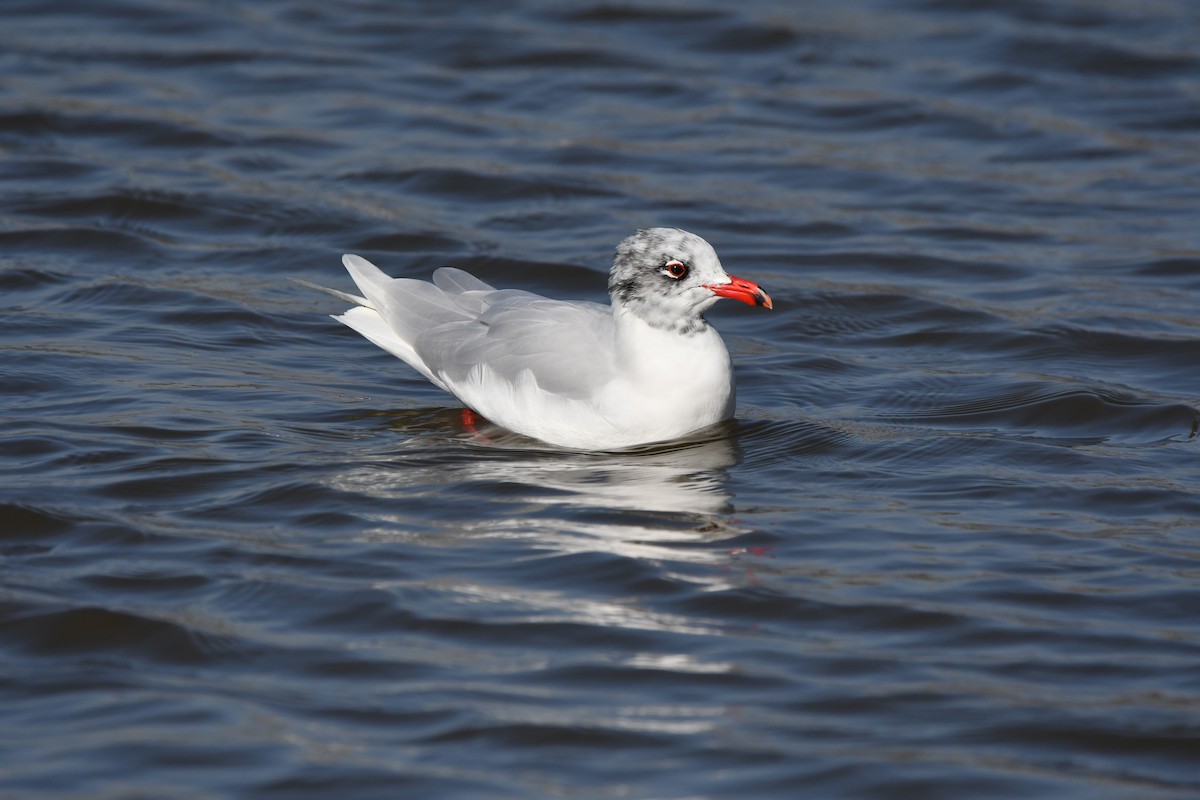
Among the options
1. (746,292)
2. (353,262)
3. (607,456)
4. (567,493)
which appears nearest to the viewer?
(567,493)

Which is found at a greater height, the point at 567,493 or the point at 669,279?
the point at 669,279

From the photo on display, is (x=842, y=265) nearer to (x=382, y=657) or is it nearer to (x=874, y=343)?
(x=874, y=343)

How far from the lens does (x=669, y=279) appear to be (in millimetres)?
8398

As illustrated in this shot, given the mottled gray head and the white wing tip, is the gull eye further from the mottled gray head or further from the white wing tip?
the white wing tip

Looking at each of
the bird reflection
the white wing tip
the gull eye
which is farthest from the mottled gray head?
the white wing tip

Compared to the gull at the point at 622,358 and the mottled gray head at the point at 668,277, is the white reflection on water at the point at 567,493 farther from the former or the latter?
the mottled gray head at the point at 668,277

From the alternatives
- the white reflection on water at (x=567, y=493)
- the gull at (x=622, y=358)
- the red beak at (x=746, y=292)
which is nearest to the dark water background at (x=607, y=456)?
the white reflection on water at (x=567, y=493)

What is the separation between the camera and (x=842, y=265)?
11469 millimetres

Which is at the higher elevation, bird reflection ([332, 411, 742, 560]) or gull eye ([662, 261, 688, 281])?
gull eye ([662, 261, 688, 281])

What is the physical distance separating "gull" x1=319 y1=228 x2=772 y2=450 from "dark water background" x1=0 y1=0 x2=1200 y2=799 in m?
0.19

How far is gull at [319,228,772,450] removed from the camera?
27.3 feet

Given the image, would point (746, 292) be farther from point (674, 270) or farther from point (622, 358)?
point (622, 358)

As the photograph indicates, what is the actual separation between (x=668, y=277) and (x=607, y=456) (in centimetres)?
90

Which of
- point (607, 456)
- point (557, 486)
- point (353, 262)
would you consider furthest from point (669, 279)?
point (353, 262)
